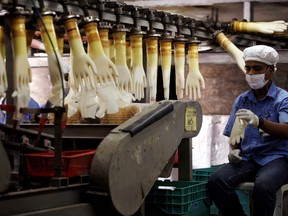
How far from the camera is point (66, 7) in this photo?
265cm

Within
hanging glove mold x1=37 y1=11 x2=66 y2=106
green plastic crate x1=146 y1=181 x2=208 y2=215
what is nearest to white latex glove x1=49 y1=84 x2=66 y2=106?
hanging glove mold x1=37 y1=11 x2=66 y2=106

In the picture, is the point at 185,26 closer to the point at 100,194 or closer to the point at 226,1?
the point at 226,1

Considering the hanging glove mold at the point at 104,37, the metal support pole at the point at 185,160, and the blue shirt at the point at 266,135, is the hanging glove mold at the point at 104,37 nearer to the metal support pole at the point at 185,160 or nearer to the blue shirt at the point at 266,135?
the metal support pole at the point at 185,160

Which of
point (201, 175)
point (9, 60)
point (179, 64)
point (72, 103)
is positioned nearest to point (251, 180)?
point (201, 175)

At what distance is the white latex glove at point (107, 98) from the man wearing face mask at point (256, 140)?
1.01 meters

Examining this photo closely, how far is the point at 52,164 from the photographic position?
242cm

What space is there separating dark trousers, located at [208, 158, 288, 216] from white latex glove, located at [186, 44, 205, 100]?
535 mm

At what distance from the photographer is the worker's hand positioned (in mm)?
3324

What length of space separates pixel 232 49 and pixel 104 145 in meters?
2.02

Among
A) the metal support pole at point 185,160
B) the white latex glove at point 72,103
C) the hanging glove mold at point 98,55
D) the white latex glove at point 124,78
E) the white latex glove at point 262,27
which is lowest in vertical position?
the metal support pole at point 185,160

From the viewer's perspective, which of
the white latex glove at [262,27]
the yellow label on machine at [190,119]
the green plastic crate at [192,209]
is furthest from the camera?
the white latex glove at [262,27]

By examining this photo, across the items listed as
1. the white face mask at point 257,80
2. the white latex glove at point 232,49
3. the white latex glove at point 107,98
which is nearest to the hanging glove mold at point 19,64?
the white latex glove at point 107,98

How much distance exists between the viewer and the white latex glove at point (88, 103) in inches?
102

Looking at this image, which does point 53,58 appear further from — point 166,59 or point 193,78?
point 193,78
